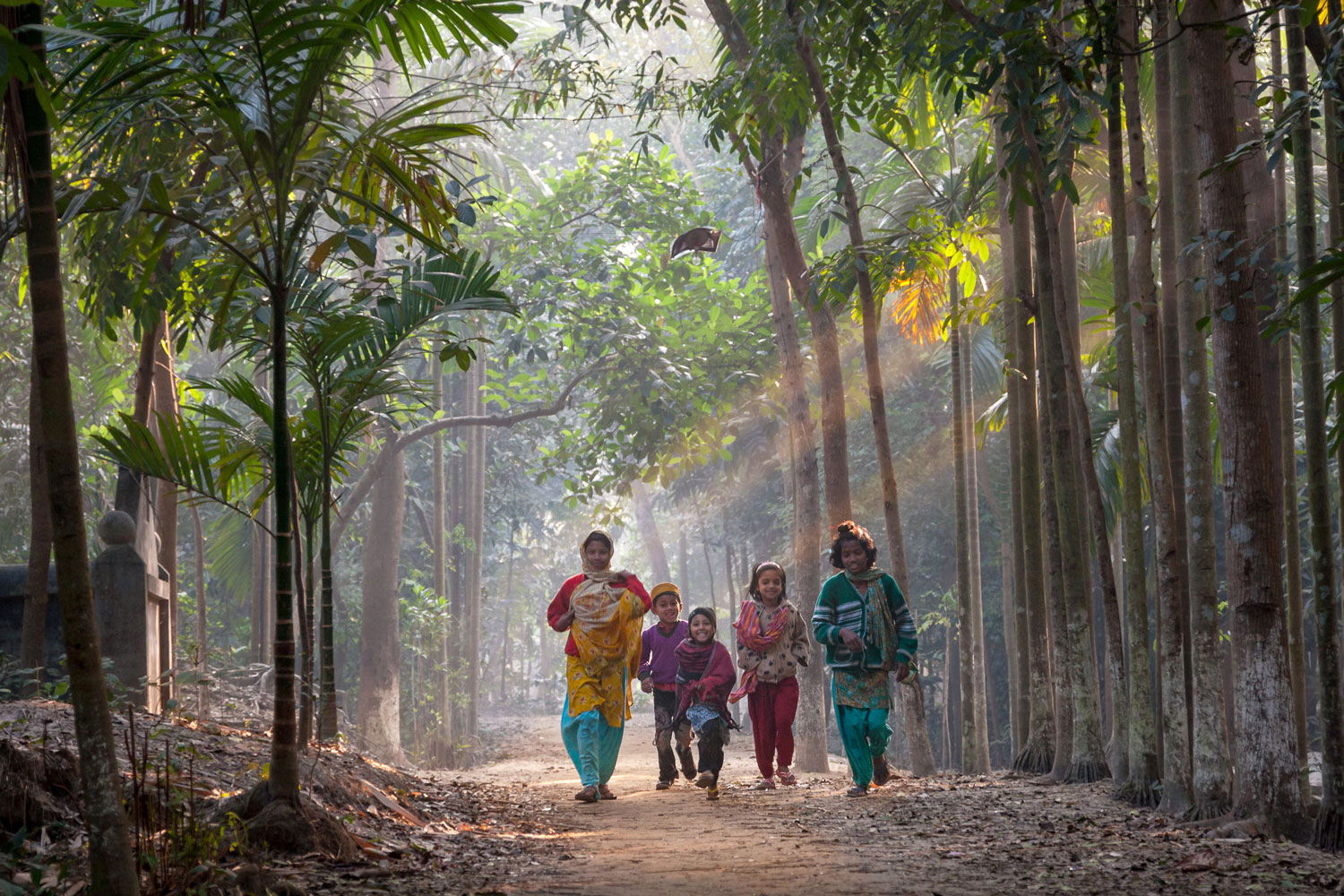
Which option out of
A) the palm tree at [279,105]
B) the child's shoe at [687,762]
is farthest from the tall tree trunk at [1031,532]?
the palm tree at [279,105]

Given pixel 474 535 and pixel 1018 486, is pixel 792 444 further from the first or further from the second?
pixel 474 535

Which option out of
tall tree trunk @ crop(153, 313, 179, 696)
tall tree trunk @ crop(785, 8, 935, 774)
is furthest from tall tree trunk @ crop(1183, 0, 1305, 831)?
tall tree trunk @ crop(153, 313, 179, 696)

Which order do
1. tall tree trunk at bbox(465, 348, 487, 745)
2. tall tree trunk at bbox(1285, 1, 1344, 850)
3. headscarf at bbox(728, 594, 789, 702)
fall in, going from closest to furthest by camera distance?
tall tree trunk at bbox(1285, 1, 1344, 850)
headscarf at bbox(728, 594, 789, 702)
tall tree trunk at bbox(465, 348, 487, 745)

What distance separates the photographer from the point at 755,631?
9312 mm

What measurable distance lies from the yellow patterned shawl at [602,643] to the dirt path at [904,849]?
0.76 metres

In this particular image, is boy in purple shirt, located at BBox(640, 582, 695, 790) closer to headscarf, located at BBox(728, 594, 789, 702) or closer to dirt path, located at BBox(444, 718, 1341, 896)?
headscarf, located at BBox(728, 594, 789, 702)

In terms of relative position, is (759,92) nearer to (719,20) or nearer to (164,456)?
(719,20)

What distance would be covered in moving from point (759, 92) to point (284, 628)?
6.70m

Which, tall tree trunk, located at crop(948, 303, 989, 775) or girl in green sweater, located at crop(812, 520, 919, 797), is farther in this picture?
tall tree trunk, located at crop(948, 303, 989, 775)

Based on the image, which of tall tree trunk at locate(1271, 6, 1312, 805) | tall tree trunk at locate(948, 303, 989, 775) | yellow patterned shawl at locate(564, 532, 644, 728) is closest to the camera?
tall tree trunk at locate(1271, 6, 1312, 805)

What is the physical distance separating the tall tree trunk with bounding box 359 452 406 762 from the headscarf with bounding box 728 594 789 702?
9.99 metres

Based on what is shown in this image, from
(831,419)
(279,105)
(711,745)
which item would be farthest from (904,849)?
(831,419)

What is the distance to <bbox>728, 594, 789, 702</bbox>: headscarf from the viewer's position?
924 cm

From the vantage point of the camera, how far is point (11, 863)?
383cm
